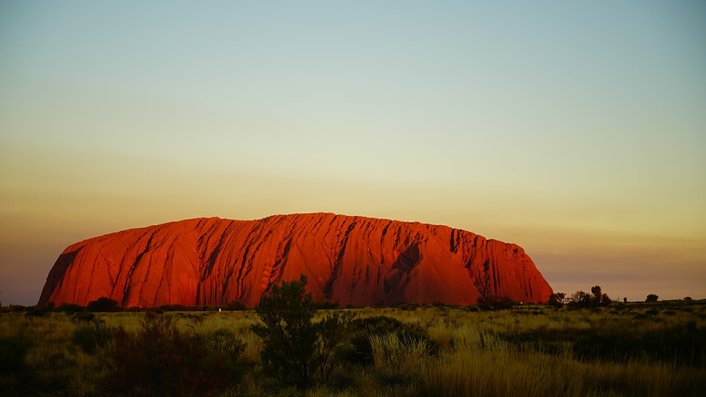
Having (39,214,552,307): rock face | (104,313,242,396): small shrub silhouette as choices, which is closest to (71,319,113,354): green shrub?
(104,313,242,396): small shrub silhouette

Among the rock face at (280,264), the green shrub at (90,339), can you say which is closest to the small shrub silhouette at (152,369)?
the green shrub at (90,339)

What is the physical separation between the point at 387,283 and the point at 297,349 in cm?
7015

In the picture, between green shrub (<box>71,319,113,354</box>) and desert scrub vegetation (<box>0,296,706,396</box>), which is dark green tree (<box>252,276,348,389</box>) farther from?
green shrub (<box>71,319,113,354</box>)

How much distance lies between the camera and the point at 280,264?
269 ft

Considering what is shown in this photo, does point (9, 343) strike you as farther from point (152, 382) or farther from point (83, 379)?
point (152, 382)

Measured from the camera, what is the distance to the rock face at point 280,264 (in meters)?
77.2

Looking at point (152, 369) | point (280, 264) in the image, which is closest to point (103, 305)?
point (280, 264)

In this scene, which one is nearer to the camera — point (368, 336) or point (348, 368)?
point (348, 368)

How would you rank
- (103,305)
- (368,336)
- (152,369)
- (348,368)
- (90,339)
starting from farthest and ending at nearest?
(103,305), (90,339), (368,336), (348,368), (152,369)

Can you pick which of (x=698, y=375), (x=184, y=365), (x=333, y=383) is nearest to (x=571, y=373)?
(x=698, y=375)

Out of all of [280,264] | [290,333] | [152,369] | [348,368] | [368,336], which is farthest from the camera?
[280,264]

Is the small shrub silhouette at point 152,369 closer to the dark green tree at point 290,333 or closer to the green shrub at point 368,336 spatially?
the dark green tree at point 290,333

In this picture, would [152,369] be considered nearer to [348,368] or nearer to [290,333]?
[290,333]

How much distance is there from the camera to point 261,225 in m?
93.5
